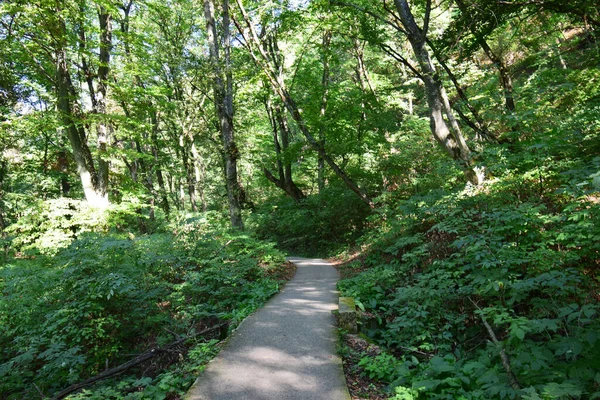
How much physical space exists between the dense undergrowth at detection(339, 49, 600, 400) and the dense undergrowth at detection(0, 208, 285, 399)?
2.62m

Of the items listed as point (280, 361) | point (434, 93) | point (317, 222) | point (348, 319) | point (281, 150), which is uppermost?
point (281, 150)

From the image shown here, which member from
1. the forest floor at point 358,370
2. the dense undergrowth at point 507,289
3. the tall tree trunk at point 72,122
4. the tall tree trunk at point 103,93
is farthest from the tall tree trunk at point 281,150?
the forest floor at point 358,370

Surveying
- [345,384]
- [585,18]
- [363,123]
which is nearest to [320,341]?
[345,384]

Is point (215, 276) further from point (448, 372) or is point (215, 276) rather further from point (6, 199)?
point (6, 199)

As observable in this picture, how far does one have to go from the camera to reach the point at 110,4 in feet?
34.6

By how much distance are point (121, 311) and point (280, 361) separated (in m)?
3.62

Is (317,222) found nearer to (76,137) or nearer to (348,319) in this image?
(76,137)

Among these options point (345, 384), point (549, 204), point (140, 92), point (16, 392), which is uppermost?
point (140, 92)

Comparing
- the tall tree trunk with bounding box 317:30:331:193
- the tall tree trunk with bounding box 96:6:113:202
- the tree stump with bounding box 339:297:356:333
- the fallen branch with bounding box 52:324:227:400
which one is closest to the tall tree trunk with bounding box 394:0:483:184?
the tall tree trunk with bounding box 317:30:331:193

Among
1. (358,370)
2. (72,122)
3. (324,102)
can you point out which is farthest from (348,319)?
(324,102)

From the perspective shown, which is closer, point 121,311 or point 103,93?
point 121,311

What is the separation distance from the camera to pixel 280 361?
4.20 meters

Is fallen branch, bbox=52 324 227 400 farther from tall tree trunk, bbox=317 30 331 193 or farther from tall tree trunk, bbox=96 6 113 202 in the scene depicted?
tall tree trunk, bbox=317 30 331 193

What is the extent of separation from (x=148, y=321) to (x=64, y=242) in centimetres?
492
